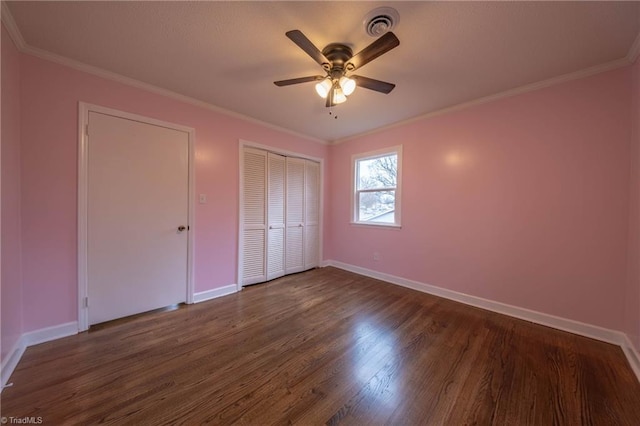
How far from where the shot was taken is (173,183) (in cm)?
258

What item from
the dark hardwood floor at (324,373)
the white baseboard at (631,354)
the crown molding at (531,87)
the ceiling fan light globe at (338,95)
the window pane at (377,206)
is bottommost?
the dark hardwood floor at (324,373)

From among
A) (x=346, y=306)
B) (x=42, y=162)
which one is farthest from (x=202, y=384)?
(x=42, y=162)

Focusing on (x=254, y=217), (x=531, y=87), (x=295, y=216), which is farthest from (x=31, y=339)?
(x=531, y=87)

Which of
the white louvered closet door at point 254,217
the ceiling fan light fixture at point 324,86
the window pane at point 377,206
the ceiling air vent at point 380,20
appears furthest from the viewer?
the window pane at point 377,206

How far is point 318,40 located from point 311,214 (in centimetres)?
281

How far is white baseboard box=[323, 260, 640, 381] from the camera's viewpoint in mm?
1854

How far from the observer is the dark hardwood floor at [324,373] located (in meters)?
1.31

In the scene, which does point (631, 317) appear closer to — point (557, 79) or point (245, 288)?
point (557, 79)

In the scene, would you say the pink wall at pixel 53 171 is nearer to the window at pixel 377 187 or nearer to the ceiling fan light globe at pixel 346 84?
the ceiling fan light globe at pixel 346 84

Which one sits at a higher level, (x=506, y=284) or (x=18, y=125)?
(x=18, y=125)

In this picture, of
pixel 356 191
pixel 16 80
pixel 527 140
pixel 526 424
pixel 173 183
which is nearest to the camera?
pixel 526 424

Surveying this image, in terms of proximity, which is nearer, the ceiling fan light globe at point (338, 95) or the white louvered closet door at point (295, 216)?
the ceiling fan light globe at point (338, 95)

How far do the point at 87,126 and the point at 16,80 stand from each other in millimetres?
452

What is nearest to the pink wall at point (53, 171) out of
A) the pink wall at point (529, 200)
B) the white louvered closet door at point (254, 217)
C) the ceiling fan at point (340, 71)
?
the white louvered closet door at point (254, 217)
